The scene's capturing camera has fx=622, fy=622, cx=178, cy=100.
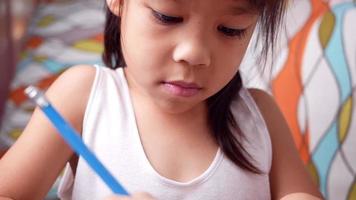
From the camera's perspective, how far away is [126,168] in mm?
567

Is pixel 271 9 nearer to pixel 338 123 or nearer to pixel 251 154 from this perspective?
pixel 251 154

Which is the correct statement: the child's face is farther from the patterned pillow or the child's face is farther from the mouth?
the patterned pillow

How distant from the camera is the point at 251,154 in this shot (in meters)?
0.61

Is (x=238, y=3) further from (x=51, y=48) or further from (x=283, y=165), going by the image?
(x=51, y=48)

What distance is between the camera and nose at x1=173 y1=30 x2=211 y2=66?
0.47 metres

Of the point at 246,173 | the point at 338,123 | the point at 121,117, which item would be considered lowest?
the point at 338,123

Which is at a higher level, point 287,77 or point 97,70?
point 97,70

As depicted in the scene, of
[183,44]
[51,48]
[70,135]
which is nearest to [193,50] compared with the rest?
[183,44]

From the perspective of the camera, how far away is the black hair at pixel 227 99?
22.7 inches

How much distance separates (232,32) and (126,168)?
161 millimetres

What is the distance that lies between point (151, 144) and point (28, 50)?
77 centimetres

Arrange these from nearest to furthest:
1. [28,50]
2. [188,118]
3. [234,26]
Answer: [234,26] < [188,118] < [28,50]

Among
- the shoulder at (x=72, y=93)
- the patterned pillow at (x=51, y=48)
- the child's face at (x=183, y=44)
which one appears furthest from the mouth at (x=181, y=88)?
the patterned pillow at (x=51, y=48)

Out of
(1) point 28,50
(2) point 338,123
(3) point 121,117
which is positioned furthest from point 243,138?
(1) point 28,50
